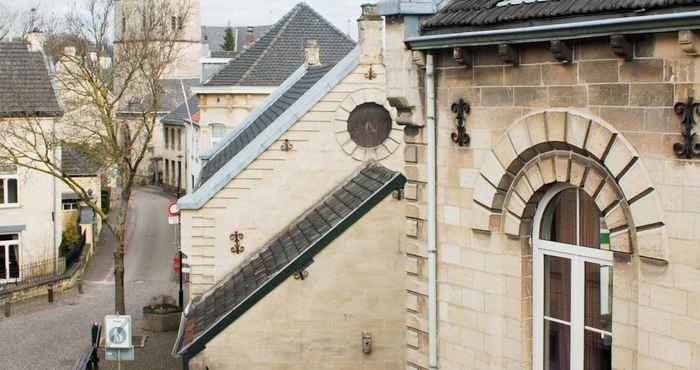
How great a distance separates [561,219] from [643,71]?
165cm

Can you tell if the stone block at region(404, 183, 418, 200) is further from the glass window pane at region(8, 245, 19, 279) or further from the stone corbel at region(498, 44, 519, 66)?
the glass window pane at region(8, 245, 19, 279)

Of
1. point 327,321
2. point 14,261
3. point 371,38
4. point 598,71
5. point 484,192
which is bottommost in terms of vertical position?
point 14,261

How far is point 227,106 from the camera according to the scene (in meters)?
40.8

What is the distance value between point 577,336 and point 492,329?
0.90 m

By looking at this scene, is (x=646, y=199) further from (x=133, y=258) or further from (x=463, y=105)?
(x=133, y=258)

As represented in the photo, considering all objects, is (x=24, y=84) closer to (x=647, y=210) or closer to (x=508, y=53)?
(x=508, y=53)

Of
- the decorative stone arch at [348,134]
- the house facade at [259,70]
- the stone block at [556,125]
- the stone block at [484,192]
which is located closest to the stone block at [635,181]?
the stone block at [556,125]

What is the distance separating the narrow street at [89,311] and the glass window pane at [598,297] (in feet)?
52.4

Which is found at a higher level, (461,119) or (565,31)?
(565,31)

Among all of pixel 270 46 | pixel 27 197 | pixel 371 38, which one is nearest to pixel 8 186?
pixel 27 197

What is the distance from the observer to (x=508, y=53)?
27.6ft

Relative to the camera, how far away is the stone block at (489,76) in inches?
345

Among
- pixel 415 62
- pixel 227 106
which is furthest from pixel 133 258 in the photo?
pixel 415 62

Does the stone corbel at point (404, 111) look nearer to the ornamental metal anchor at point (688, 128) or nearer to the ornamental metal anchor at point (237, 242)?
the ornamental metal anchor at point (688, 128)
